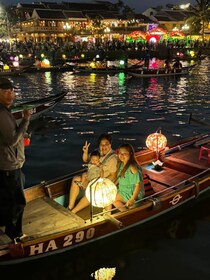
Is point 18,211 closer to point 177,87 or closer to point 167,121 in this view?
point 167,121

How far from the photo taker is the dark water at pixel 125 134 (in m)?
6.88

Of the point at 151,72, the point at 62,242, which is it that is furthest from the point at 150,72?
the point at 62,242

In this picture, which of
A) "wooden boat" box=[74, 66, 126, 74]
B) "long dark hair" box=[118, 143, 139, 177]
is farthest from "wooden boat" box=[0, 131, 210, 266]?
"wooden boat" box=[74, 66, 126, 74]

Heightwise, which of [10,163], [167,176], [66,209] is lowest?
[167,176]

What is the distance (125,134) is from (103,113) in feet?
15.6

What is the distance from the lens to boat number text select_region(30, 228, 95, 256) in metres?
5.98

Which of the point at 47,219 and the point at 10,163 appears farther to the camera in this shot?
the point at 47,219

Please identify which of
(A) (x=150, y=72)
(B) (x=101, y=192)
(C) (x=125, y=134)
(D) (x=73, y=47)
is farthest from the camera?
(D) (x=73, y=47)

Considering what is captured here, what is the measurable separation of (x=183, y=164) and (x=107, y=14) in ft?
265

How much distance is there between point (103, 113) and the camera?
20609 millimetres

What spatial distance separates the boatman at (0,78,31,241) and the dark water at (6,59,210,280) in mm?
1500

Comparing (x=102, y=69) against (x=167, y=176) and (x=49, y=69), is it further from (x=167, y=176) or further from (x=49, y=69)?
(x=167, y=176)

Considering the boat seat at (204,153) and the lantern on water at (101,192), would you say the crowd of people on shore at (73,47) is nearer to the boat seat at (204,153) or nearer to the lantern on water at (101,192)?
the boat seat at (204,153)

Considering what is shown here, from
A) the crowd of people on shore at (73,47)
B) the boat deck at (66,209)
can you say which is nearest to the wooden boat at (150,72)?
the crowd of people on shore at (73,47)
